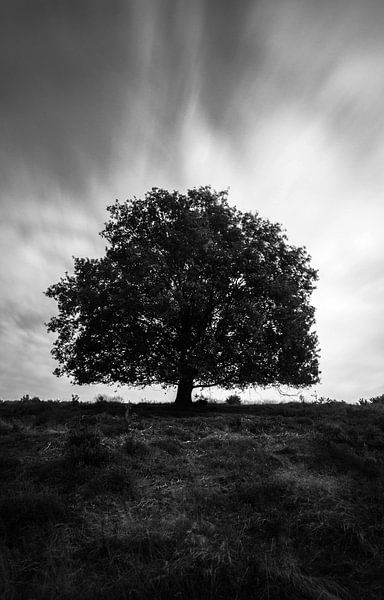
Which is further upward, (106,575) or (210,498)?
(210,498)

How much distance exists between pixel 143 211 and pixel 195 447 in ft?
51.1

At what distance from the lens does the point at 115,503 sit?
30.8 ft

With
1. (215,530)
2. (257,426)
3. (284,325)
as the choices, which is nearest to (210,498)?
(215,530)

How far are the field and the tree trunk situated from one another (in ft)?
28.1

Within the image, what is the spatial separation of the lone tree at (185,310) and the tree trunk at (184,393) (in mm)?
53

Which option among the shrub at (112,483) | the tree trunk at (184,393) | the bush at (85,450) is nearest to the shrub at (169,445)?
the bush at (85,450)

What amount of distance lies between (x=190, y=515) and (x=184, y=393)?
15.3m

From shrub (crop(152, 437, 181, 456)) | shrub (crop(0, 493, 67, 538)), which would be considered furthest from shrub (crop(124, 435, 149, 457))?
shrub (crop(0, 493, 67, 538))

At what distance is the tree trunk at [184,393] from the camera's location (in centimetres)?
2377

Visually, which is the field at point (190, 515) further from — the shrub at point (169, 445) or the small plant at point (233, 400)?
the small plant at point (233, 400)

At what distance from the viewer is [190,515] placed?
8.85m

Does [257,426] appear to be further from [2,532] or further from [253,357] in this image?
[2,532]

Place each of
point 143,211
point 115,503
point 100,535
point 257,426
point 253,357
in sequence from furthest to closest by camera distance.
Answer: point 143,211, point 253,357, point 257,426, point 115,503, point 100,535

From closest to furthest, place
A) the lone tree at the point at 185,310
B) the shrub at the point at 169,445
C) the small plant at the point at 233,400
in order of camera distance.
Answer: the shrub at the point at 169,445 < the lone tree at the point at 185,310 < the small plant at the point at 233,400
